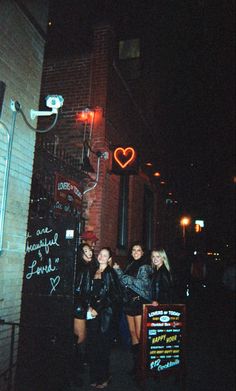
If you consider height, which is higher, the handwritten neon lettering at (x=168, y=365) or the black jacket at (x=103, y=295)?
the black jacket at (x=103, y=295)

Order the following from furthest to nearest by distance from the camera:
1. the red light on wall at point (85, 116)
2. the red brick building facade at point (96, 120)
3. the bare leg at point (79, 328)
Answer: the red light on wall at point (85, 116) < the red brick building facade at point (96, 120) < the bare leg at point (79, 328)

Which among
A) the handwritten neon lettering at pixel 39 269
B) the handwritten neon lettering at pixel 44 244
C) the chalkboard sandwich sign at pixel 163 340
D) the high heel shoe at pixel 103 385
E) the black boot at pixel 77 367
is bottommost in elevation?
the high heel shoe at pixel 103 385

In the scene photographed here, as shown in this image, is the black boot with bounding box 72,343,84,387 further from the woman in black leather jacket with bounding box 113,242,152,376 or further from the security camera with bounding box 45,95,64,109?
the security camera with bounding box 45,95,64,109

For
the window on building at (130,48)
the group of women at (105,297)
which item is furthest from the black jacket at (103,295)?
the window on building at (130,48)

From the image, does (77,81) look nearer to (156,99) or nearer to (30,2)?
(30,2)

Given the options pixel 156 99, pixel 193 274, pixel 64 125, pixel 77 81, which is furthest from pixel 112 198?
pixel 193 274

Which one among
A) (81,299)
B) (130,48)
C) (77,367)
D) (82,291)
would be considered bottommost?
(77,367)

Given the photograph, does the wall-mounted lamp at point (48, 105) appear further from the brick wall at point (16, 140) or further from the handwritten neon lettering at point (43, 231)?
the handwritten neon lettering at point (43, 231)

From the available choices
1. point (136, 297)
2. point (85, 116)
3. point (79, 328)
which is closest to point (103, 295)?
point (79, 328)

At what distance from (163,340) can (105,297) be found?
1.02m

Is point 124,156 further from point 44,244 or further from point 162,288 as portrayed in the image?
point 44,244

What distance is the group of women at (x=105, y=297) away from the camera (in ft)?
16.1

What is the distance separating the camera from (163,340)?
4.92 meters

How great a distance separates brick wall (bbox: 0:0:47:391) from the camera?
3.83 m
